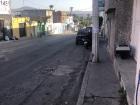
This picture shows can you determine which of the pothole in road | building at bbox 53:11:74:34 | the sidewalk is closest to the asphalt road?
the pothole in road

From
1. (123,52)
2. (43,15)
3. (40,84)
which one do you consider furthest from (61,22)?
(40,84)

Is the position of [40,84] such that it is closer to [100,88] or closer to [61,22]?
[100,88]

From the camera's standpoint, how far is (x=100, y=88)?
1089 centimetres

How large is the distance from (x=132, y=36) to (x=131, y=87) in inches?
244

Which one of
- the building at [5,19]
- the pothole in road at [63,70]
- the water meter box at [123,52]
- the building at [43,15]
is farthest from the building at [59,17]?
the water meter box at [123,52]

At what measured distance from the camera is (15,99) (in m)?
9.96

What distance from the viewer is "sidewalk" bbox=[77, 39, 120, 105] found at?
938 centimetres

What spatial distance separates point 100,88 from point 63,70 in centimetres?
526

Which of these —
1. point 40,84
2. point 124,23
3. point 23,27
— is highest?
point 124,23

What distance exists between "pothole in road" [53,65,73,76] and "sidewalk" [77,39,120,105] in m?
1.16

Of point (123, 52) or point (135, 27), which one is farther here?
point (123, 52)

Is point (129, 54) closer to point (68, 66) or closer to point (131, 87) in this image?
point (68, 66)

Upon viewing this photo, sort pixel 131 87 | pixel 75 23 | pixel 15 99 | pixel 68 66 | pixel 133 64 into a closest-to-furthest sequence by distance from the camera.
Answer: pixel 131 87
pixel 15 99
pixel 133 64
pixel 68 66
pixel 75 23

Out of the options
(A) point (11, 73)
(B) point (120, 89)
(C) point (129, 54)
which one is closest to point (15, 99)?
(B) point (120, 89)
